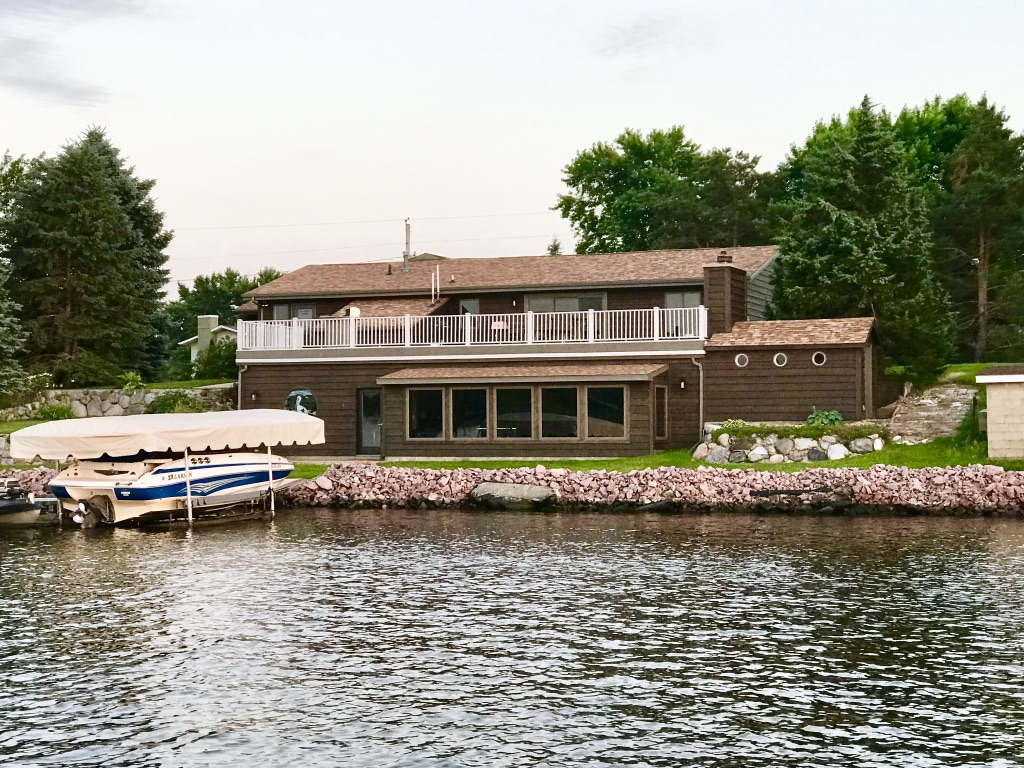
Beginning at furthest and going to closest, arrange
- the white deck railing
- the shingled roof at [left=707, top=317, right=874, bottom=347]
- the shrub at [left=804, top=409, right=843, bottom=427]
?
the white deck railing → the shingled roof at [left=707, top=317, right=874, bottom=347] → the shrub at [left=804, top=409, right=843, bottom=427]

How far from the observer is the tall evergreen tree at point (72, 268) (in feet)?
159

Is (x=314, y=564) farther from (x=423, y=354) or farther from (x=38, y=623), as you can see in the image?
(x=423, y=354)

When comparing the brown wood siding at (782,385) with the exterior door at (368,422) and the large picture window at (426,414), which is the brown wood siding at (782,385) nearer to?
the large picture window at (426,414)

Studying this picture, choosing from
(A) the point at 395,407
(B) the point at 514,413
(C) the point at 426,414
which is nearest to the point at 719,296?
(B) the point at 514,413

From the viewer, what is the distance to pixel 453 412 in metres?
38.7

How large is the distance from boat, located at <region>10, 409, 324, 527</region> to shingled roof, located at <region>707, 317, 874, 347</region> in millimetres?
14171

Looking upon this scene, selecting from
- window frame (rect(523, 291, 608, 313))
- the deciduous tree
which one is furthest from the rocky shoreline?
the deciduous tree

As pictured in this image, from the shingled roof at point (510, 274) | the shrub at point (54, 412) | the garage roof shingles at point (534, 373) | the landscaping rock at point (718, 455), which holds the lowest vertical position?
the landscaping rock at point (718, 455)

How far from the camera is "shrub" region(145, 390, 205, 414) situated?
42.5 m

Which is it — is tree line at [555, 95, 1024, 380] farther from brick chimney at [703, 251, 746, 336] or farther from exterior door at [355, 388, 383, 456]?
exterior door at [355, 388, 383, 456]

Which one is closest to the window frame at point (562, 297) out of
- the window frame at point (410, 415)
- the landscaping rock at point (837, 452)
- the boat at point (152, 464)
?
the window frame at point (410, 415)

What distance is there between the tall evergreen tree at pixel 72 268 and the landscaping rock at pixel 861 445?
2959cm

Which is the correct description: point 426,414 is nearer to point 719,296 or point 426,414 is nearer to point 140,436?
point 719,296

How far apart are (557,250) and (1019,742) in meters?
68.5
